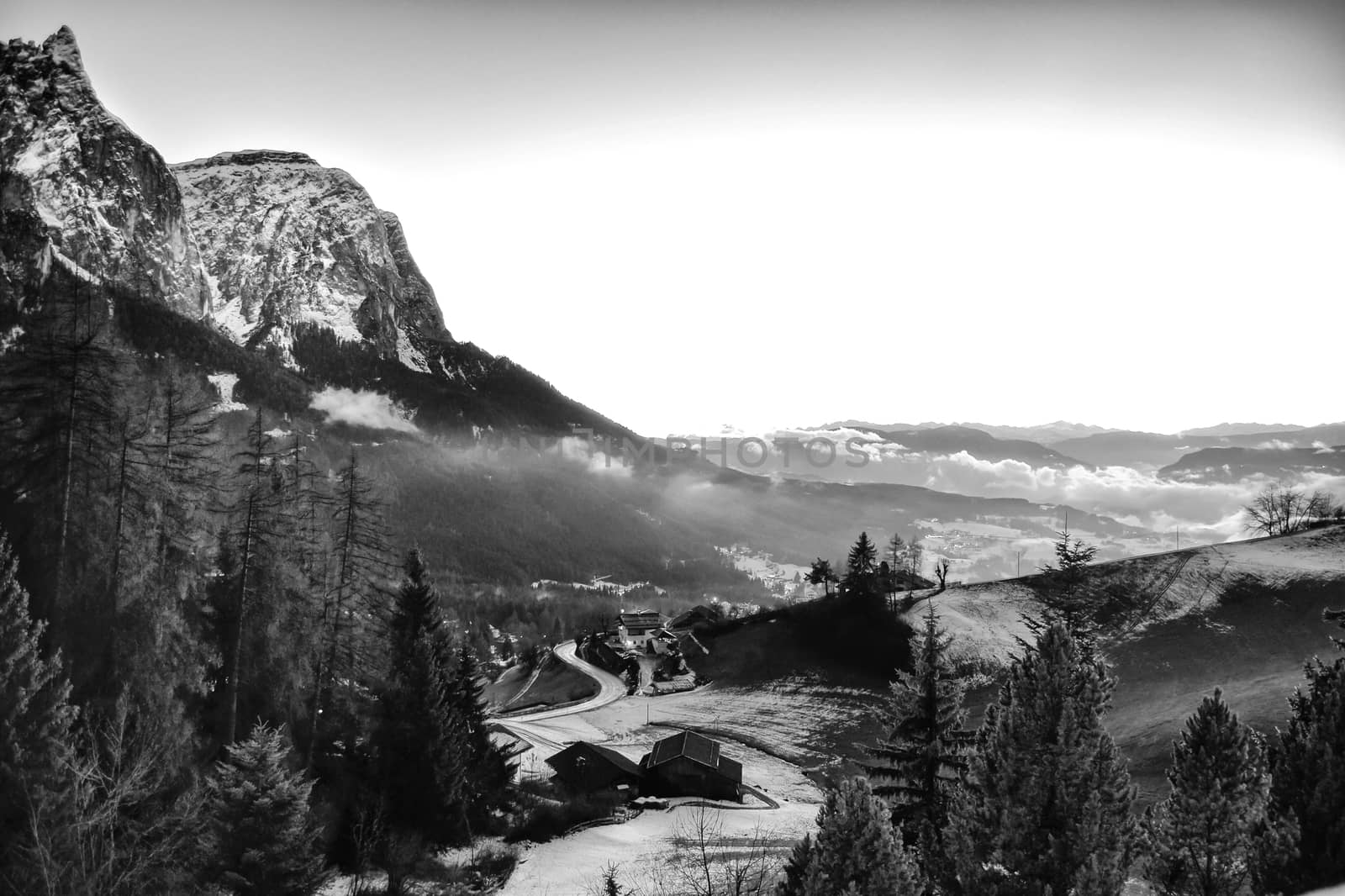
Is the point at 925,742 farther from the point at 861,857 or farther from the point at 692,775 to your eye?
the point at 692,775

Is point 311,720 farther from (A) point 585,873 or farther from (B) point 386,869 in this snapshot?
(A) point 585,873

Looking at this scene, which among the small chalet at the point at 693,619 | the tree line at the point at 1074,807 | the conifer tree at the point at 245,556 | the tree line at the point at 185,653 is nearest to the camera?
the tree line at the point at 185,653

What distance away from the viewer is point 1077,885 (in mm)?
14438

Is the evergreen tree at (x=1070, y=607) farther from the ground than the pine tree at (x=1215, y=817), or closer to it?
farther from the ground

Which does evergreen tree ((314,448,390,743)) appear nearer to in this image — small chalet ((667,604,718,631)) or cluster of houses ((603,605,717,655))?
cluster of houses ((603,605,717,655))

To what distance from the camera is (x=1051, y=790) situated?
Result: 15711 mm

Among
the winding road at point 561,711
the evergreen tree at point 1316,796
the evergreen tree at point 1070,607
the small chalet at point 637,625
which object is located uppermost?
the evergreen tree at point 1070,607

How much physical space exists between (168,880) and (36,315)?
16.1 metres

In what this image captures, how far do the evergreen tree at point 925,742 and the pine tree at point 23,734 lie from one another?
22.8 metres

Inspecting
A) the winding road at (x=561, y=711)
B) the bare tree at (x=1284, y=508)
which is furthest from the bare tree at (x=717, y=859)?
the bare tree at (x=1284, y=508)

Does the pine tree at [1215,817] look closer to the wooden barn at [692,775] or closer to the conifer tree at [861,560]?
the wooden barn at [692,775]

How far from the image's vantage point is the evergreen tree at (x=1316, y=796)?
58.3 feet

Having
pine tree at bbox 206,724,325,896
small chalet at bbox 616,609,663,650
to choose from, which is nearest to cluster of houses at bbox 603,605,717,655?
small chalet at bbox 616,609,663,650

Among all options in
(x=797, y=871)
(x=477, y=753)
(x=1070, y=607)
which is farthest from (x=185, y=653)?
(x=1070, y=607)
